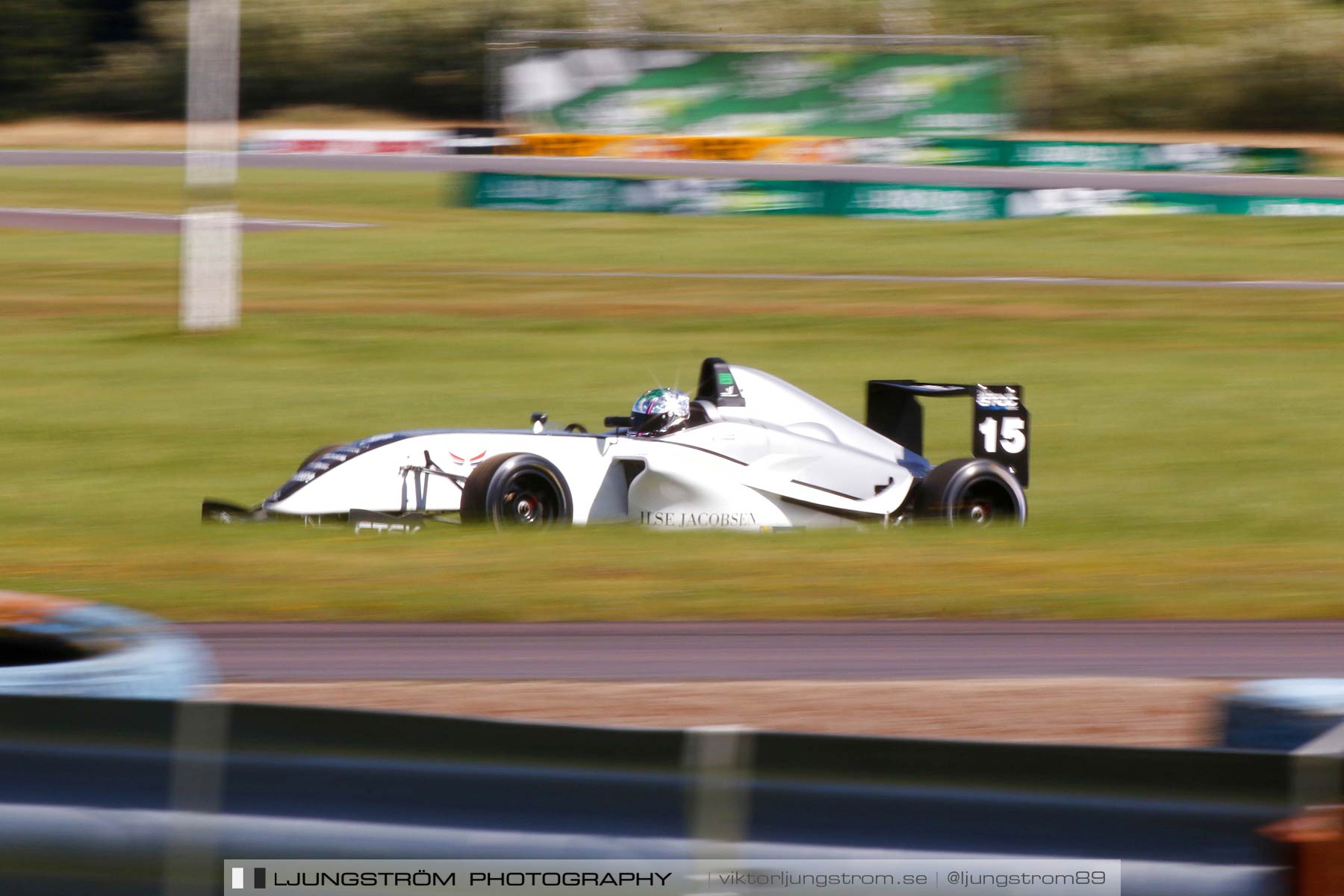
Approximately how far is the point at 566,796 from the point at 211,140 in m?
15.0

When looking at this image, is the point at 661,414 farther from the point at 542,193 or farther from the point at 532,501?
the point at 542,193

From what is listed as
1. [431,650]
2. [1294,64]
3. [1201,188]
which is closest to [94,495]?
[431,650]

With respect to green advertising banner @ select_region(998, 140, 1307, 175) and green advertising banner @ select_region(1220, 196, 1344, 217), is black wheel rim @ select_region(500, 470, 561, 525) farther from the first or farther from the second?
green advertising banner @ select_region(998, 140, 1307, 175)

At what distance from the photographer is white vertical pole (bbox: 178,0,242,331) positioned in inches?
707

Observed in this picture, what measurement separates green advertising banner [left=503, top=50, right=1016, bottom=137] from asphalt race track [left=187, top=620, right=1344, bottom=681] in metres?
31.4

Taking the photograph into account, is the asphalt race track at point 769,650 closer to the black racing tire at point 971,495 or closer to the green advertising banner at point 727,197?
the black racing tire at point 971,495

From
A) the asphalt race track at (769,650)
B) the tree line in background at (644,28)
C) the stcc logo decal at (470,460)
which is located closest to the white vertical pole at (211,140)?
the stcc logo decal at (470,460)

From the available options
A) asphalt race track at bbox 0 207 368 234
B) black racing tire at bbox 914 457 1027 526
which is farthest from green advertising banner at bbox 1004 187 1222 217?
black racing tire at bbox 914 457 1027 526

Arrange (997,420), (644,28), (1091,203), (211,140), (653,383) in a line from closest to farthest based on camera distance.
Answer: (997,420)
(653,383)
(211,140)
(1091,203)
(644,28)

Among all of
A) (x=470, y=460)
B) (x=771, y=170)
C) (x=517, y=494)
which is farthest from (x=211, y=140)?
(x=771, y=170)

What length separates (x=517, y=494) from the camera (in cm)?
988

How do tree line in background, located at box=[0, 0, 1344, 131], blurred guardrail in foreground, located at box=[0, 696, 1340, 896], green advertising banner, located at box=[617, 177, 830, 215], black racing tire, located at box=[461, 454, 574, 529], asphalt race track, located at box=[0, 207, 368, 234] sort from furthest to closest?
tree line in background, located at box=[0, 0, 1344, 131], green advertising banner, located at box=[617, 177, 830, 215], asphalt race track, located at box=[0, 207, 368, 234], black racing tire, located at box=[461, 454, 574, 529], blurred guardrail in foreground, located at box=[0, 696, 1340, 896]

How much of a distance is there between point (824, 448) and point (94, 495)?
468 centimetres

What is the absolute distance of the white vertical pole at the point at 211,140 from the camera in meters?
18.0
